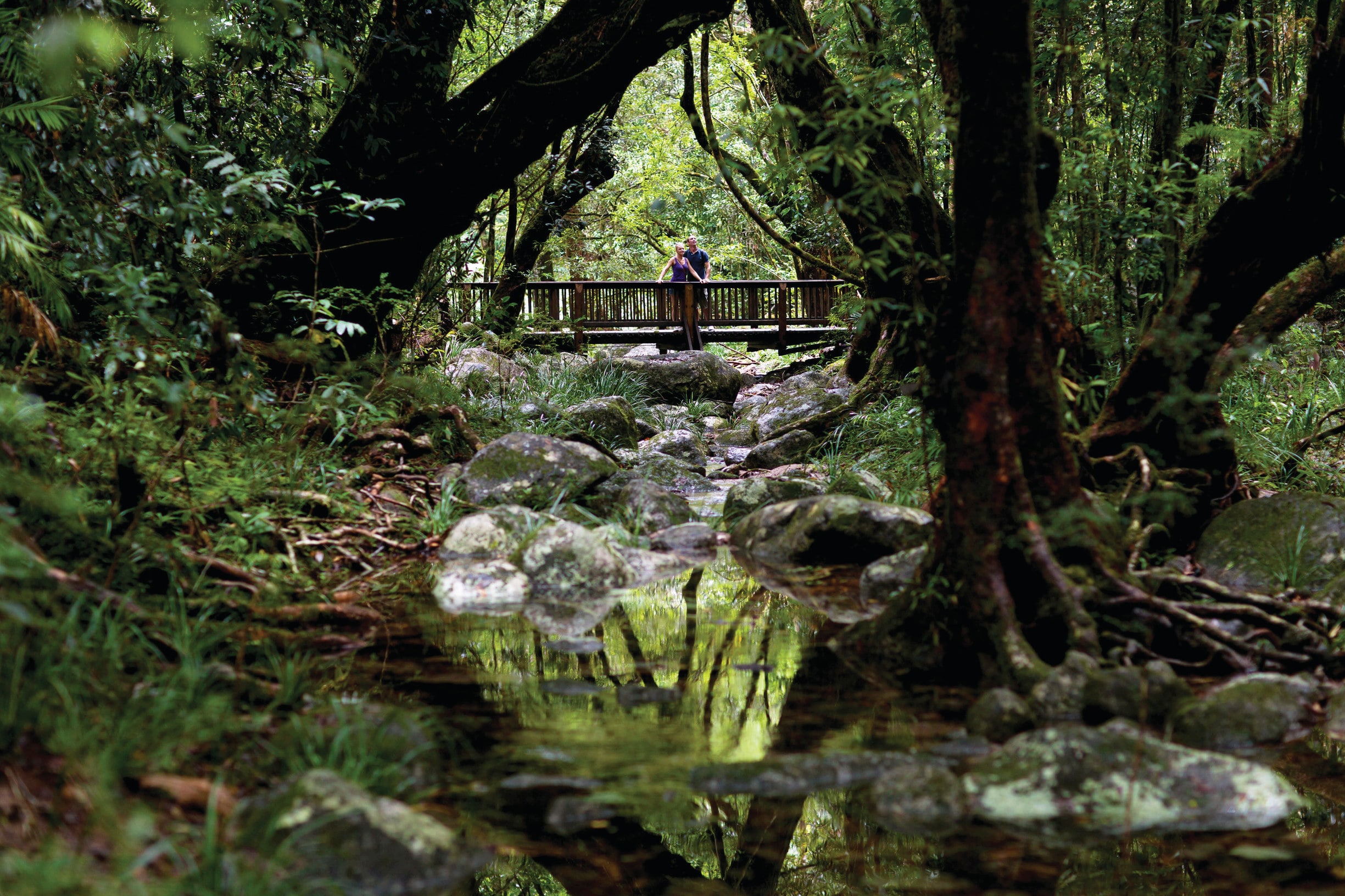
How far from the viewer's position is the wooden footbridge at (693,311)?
16.0 m

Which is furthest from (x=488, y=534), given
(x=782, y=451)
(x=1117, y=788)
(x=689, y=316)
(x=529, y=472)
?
(x=689, y=316)

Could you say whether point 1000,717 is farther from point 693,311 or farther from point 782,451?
point 693,311

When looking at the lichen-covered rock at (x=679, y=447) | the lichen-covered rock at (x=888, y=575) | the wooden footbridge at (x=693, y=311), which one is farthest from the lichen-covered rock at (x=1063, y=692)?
the wooden footbridge at (x=693, y=311)

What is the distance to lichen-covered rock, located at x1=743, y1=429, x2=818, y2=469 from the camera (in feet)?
27.6

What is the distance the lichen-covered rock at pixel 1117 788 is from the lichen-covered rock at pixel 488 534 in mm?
3035

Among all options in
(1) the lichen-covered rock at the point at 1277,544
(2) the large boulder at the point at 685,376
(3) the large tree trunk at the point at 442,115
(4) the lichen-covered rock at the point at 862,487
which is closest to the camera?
(1) the lichen-covered rock at the point at 1277,544

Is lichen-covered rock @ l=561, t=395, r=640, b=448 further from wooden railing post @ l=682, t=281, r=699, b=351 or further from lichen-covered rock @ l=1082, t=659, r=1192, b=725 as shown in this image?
wooden railing post @ l=682, t=281, r=699, b=351

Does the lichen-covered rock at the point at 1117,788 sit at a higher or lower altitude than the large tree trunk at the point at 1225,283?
lower

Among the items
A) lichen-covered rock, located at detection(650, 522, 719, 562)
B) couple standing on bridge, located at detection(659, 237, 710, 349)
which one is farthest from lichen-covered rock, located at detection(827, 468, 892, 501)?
couple standing on bridge, located at detection(659, 237, 710, 349)

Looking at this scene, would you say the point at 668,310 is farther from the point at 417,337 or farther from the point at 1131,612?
the point at 1131,612

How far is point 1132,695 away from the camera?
2.82 metres

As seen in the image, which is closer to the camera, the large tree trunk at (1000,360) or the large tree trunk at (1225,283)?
the large tree trunk at (1000,360)

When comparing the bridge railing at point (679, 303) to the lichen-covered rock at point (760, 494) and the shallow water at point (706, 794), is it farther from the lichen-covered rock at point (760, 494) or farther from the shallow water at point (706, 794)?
the shallow water at point (706, 794)

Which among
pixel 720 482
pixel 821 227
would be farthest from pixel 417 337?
pixel 821 227
